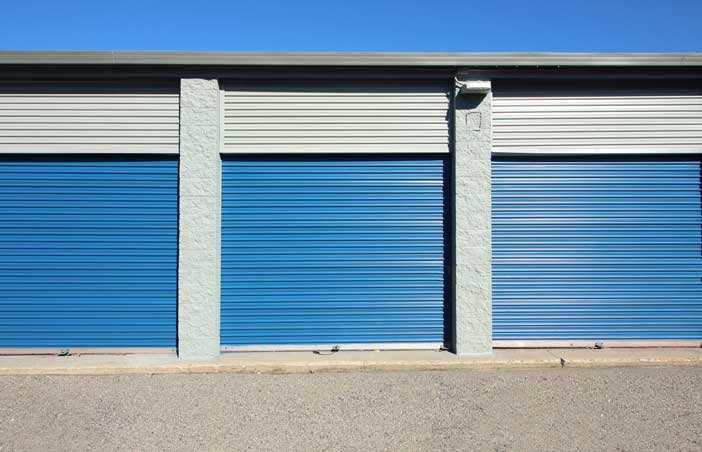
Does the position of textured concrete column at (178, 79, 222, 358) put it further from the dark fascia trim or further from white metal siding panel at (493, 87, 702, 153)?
white metal siding panel at (493, 87, 702, 153)

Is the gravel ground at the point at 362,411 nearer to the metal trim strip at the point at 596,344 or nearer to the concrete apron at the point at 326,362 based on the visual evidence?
the concrete apron at the point at 326,362

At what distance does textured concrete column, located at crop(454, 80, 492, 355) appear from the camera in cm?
689

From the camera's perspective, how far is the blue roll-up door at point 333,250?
7082mm

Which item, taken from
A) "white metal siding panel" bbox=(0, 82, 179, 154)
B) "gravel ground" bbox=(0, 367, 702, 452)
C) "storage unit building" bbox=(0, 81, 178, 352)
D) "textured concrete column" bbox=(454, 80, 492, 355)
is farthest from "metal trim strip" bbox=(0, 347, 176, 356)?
"textured concrete column" bbox=(454, 80, 492, 355)

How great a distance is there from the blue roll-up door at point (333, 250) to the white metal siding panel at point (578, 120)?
1169 mm

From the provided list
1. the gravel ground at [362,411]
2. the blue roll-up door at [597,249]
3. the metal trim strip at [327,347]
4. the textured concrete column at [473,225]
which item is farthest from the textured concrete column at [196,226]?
the blue roll-up door at [597,249]

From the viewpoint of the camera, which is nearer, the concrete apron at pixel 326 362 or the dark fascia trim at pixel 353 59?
the concrete apron at pixel 326 362

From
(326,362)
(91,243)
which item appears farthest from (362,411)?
(91,243)

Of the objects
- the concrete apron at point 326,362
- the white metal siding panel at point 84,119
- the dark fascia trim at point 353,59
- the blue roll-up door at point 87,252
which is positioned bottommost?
the concrete apron at point 326,362

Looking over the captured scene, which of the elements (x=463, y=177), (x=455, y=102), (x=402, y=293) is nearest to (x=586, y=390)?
(x=402, y=293)

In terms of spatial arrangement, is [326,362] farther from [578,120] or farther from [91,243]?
[578,120]

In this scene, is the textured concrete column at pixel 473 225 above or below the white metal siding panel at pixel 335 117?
below

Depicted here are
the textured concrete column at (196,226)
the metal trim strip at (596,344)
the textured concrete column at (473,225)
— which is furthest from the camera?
the metal trim strip at (596,344)

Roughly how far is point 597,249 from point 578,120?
1854 mm
